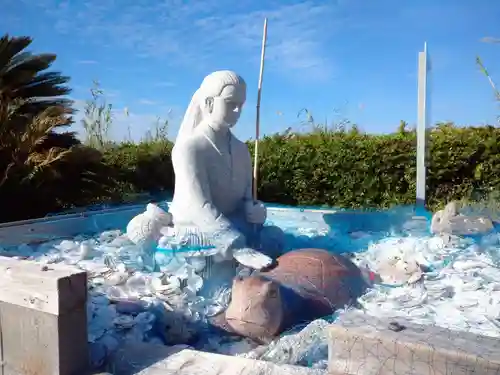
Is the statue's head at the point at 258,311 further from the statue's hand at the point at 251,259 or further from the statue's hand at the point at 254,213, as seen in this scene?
the statue's hand at the point at 254,213

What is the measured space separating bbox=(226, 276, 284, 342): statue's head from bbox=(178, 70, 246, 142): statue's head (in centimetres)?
159

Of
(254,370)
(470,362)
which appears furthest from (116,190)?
(470,362)

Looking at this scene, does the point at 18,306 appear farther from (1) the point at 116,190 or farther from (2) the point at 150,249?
(1) the point at 116,190

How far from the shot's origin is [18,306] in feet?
7.41

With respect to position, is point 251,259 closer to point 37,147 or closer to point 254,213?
point 254,213

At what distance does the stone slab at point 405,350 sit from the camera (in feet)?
5.17

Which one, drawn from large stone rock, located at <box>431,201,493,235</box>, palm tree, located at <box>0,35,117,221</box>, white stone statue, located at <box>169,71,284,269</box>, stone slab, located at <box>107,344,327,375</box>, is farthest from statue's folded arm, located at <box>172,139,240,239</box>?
palm tree, located at <box>0,35,117,221</box>

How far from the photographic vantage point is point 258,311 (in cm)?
279

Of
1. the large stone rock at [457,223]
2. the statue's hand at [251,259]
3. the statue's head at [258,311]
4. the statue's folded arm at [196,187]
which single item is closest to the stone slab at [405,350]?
the statue's head at [258,311]

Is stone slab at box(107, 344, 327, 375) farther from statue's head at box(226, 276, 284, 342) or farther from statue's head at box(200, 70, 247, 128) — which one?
statue's head at box(200, 70, 247, 128)

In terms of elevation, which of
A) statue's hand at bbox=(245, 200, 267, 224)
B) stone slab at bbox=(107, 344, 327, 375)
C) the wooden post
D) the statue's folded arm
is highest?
the statue's folded arm

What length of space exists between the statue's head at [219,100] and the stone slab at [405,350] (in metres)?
2.47

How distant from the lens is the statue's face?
391 cm

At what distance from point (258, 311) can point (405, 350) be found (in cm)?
126
